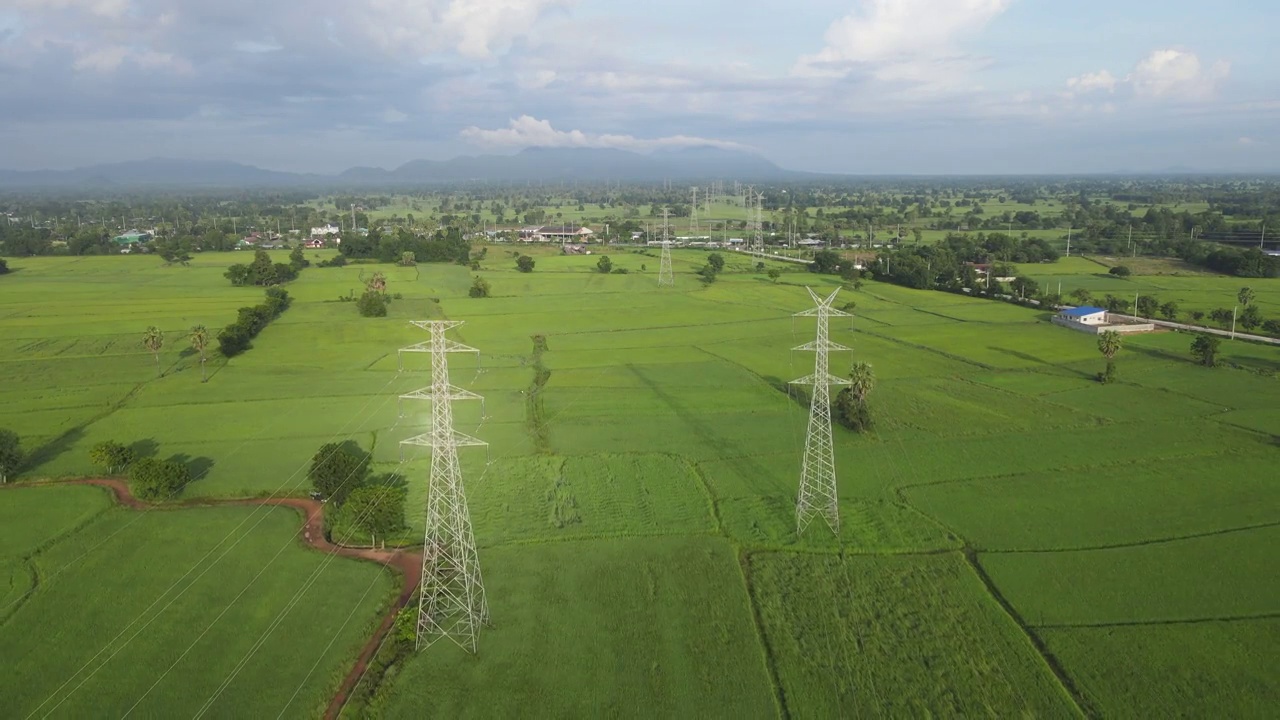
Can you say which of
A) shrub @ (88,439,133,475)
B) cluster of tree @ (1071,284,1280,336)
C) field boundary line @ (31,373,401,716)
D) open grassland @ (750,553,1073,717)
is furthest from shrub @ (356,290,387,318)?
cluster of tree @ (1071,284,1280,336)

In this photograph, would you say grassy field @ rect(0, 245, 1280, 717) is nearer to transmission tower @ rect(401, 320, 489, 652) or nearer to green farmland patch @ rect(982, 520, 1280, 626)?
green farmland patch @ rect(982, 520, 1280, 626)

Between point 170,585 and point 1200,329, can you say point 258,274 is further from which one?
point 1200,329

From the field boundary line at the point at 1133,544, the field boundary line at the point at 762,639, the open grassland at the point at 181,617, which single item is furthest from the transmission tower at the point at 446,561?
the field boundary line at the point at 1133,544

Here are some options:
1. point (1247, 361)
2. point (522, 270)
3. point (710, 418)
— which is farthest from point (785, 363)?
point (522, 270)

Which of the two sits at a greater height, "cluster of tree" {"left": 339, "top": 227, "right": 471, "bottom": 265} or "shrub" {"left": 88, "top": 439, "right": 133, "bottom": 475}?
"cluster of tree" {"left": 339, "top": 227, "right": 471, "bottom": 265}

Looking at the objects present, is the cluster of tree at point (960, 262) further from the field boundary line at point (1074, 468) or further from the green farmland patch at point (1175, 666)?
the green farmland patch at point (1175, 666)
